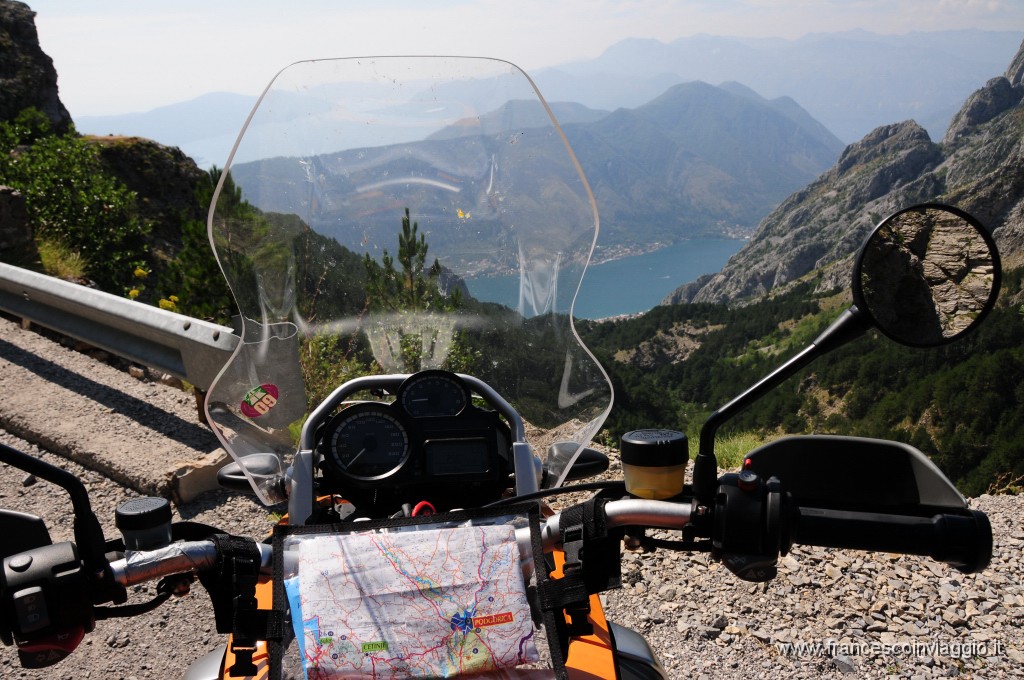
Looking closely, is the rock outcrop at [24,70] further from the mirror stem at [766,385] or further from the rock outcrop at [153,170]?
the mirror stem at [766,385]

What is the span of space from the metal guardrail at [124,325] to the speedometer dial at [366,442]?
3.02 metres

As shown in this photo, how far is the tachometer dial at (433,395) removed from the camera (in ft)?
6.93

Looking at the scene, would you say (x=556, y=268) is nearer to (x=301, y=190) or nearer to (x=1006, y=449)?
(x=301, y=190)

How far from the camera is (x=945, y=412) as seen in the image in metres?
17.1

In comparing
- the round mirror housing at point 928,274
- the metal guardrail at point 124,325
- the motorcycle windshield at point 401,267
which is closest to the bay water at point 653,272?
the metal guardrail at point 124,325

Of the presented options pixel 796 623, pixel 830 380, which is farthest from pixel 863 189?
pixel 796 623

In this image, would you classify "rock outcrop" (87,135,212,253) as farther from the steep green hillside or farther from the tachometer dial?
the tachometer dial

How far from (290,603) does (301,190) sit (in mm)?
1296

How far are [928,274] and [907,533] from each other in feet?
2.02

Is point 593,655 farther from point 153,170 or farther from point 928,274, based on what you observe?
point 153,170

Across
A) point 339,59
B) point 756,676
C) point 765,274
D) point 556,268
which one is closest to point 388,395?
point 556,268

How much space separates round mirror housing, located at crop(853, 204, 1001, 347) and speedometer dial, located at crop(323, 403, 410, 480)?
1155 mm

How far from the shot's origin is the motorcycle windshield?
231cm

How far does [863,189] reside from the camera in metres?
75.2
